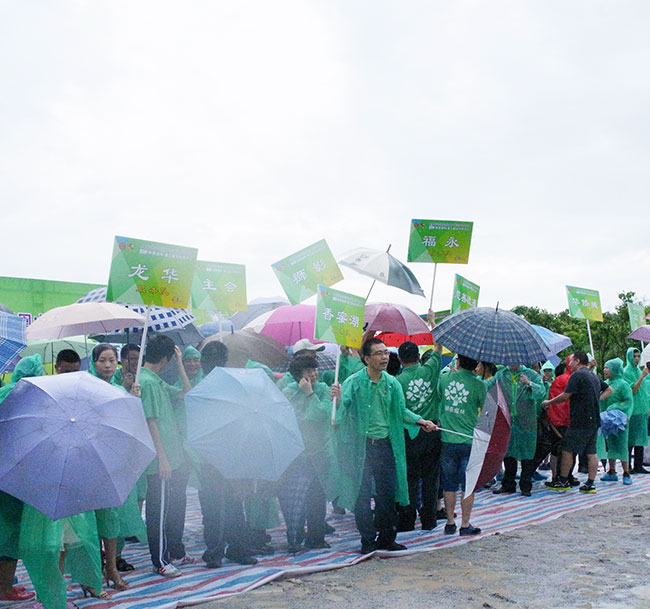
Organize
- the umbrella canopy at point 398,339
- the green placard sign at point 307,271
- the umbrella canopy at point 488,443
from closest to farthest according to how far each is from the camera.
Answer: the umbrella canopy at point 488,443 → the green placard sign at point 307,271 → the umbrella canopy at point 398,339

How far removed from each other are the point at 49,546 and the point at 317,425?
2.78 m

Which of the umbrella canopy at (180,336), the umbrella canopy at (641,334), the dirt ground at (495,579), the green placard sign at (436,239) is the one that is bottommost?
the dirt ground at (495,579)

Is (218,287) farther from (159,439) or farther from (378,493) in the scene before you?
(378,493)

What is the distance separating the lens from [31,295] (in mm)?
18578

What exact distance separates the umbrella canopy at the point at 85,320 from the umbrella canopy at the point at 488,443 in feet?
11.0

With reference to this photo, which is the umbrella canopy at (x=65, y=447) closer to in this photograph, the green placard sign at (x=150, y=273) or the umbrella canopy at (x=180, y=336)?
the green placard sign at (x=150, y=273)

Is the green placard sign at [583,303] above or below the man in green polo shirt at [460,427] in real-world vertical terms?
above

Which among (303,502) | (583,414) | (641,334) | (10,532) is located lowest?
(303,502)

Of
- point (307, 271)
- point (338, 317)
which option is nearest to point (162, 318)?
point (307, 271)

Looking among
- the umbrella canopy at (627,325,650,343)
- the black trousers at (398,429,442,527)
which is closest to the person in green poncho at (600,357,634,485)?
the umbrella canopy at (627,325,650,343)

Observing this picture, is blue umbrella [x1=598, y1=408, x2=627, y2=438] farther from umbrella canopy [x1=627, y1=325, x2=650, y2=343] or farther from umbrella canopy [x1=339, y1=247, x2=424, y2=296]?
umbrella canopy [x1=339, y1=247, x2=424, y2=296]

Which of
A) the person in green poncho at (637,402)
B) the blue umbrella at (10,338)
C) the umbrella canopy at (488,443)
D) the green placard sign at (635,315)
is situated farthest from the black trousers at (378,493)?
the green placard sign at (635,315)

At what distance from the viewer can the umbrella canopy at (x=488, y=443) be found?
21.9 feet

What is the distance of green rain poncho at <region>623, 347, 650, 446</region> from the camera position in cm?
1155
